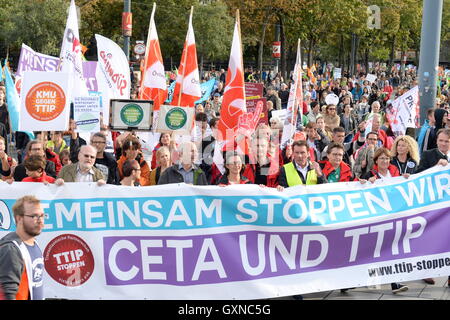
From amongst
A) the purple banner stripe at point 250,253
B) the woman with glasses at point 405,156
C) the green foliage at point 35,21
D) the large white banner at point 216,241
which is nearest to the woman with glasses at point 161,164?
the large white banner at point 216,241

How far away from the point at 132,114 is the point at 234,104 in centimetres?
134

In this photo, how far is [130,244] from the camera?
260 inches

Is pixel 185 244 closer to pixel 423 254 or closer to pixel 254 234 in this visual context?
pixel 254 234

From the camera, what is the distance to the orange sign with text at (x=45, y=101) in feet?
28.9

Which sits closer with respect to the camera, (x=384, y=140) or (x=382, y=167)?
(x=382, y=167)

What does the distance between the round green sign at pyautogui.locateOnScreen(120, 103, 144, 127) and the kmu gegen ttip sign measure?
2.59 feet

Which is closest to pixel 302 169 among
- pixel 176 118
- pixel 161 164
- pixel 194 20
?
pixel 161 164

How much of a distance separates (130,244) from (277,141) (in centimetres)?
483

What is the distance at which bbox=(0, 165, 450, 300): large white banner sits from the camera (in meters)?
6.55

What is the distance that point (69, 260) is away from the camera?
6590mm

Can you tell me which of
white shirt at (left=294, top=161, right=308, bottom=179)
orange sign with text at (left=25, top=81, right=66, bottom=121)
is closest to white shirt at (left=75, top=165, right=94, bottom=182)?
orange sign with text at (left=25, top=81, right=66, bottom=121)

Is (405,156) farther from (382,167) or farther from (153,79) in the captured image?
(153,79)

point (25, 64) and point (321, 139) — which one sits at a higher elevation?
point (25, 64)

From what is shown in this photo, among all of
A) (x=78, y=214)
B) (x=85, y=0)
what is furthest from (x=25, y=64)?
(x=85, y=0)
